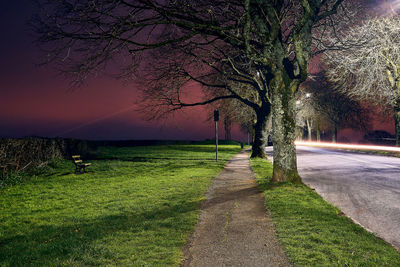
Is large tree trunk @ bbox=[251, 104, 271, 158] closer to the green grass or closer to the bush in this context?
the green grass

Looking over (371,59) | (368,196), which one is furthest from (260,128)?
(368,196)

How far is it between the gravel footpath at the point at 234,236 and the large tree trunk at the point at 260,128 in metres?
13.0

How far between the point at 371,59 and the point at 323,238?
50.4 ft

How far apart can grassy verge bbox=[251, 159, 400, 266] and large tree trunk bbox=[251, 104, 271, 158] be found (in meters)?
13.4

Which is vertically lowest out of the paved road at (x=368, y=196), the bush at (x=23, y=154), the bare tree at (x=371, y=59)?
the paved road at (x=368, y=196)

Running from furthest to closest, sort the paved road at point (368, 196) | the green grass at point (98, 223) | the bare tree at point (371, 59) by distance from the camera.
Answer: the bare tree at point (371, 59) → the paved road at point (368, 196) → the green grass at point (98, 223)

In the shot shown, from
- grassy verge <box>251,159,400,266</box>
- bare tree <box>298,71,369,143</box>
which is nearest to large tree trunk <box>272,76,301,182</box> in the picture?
grassy verge <box>251,159,400,266</box>

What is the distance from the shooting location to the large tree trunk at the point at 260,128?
20188 millimetres

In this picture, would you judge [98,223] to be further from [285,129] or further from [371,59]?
[371,59]

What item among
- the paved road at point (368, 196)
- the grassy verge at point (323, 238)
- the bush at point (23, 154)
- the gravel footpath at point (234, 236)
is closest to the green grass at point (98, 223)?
the gravel footpath at point (234, 236)

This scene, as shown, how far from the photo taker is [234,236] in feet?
15.9

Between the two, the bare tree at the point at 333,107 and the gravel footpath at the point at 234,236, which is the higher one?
the bare tree at the point at 333,107

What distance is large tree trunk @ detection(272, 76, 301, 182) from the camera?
9719 mm

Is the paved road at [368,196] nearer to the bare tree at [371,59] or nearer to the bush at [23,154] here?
the bare tree at [371,59]
